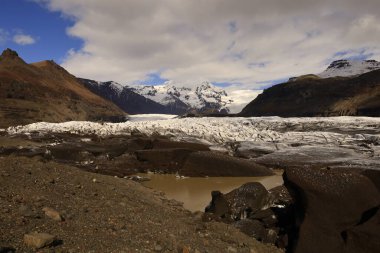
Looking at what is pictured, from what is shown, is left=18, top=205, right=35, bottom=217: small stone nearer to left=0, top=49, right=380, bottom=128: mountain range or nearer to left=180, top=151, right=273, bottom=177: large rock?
left=180, top=151, right=273, bottom=177: large rock

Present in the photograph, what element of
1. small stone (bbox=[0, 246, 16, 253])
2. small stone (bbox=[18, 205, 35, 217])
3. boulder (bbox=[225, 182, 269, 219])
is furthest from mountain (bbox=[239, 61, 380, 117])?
small stone (bbox=[0, 246, 16, 253])

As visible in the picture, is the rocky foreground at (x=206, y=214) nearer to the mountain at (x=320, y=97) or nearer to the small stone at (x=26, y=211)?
the small stone at (x=26, y=211)

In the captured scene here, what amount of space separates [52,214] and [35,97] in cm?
6710

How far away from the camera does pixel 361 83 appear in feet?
359

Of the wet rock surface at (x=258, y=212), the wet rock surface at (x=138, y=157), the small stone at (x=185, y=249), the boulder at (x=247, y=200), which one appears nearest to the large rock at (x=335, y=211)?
the wet rock surface at (x=258, y=212)

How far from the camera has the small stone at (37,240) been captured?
5785 millimetres

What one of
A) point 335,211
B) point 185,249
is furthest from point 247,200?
point 185,249

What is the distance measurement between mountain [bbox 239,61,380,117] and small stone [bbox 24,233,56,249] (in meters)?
76.8

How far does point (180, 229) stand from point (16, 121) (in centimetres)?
5376

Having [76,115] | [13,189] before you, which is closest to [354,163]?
[13,189]

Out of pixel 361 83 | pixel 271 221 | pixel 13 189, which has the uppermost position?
pixel 361 83

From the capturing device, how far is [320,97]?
114 metres

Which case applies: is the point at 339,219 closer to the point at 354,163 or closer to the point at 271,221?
the point at 271,221

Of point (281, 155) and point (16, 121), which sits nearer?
point (281, 155)
